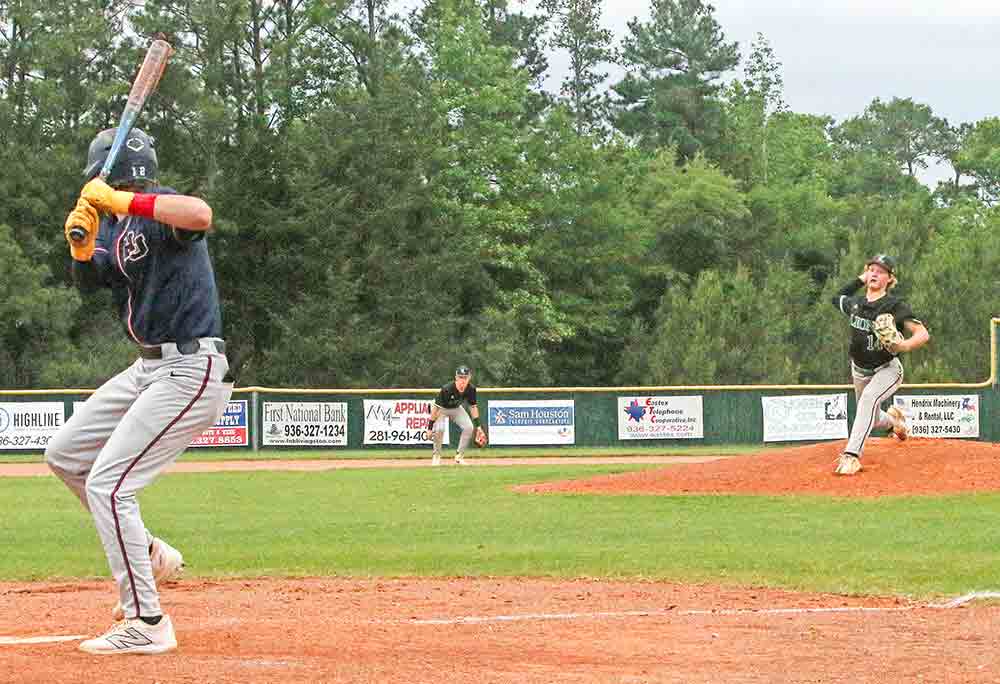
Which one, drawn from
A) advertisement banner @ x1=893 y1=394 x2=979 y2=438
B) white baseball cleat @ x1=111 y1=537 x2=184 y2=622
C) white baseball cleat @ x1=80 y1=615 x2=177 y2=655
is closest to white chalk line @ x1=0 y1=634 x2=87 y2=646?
white baseball cleat @ x1=111 y1=537 x2=184 y2=622

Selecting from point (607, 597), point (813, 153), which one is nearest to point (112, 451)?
point (607, 597)

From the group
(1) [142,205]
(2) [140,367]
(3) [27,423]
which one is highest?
(1) [142,205]

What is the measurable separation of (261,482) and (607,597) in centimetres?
1355

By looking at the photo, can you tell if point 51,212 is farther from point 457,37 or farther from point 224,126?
point 457,37

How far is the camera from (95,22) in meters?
Result: 54.0

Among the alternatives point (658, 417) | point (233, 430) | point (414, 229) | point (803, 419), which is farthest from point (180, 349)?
point (414, 229)

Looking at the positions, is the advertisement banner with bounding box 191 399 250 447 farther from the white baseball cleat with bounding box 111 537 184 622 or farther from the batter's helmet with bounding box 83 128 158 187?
the batter's helmet with bounding box 83 128 158 187

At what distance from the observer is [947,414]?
34.4 m

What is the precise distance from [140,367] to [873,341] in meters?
10.6

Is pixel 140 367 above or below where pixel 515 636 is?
above

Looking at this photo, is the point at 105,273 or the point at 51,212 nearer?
the point at 105,273

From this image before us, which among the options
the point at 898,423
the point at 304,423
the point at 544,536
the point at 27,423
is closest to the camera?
the point at 544,536

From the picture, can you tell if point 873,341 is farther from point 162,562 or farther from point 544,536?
point 162,562

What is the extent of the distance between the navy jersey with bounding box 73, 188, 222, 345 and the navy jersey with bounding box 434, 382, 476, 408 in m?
21.0
